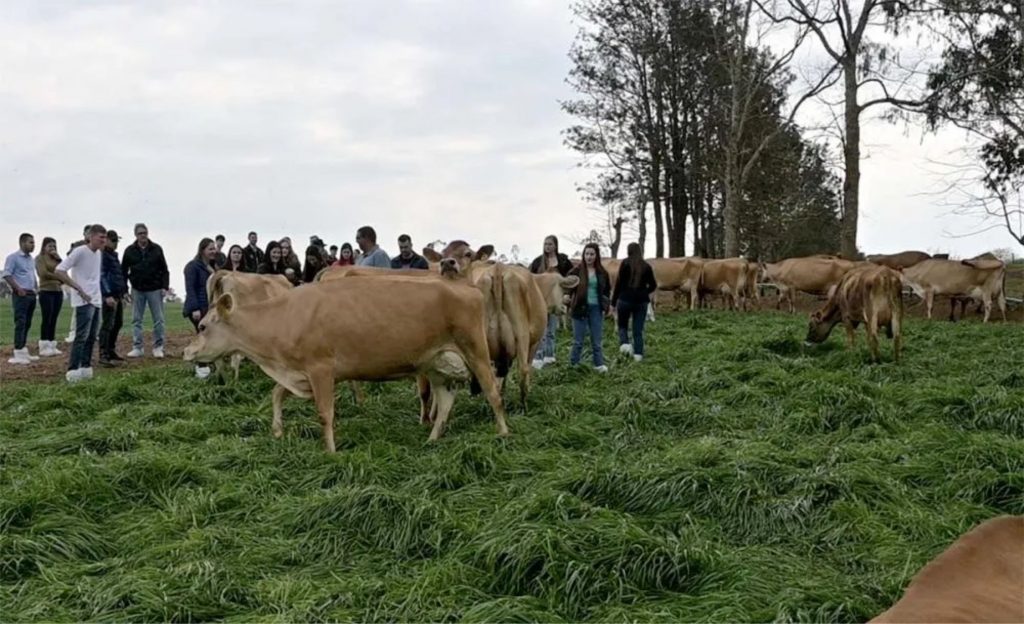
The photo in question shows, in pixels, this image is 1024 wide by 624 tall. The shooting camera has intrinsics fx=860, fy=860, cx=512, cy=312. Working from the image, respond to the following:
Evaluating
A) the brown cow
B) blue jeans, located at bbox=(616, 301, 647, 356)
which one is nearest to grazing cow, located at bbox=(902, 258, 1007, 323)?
blue jeans, located at bbox=(616, 301, 647, 356)

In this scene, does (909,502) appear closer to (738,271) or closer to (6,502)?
(6,502)

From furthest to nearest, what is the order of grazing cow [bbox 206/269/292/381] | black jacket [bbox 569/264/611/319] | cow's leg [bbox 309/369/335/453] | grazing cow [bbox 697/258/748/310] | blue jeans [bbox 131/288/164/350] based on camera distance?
grazing cow [bbox 697/258/748/310] → blue jeans [bbox 131/288/164/350] → black jacket [bbox 569/264/611/319] → grazing cow [bbox 206/269/292/381] → cow's leg [bbox 309/369/335/453]

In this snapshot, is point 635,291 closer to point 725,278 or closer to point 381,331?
point 381,331

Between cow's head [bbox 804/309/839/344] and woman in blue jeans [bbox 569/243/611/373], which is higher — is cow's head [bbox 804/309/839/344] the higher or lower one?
the lower one

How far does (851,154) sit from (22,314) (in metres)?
21.4

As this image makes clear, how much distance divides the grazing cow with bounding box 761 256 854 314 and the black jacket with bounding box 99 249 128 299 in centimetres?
1667

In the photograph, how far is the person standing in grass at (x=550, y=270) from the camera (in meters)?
12.7

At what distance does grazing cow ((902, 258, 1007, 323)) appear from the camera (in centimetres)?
1955

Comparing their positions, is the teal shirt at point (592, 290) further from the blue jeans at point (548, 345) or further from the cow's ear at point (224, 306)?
the cow's ear at point (224, 306)

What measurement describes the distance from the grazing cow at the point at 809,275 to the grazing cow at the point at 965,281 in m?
2.31

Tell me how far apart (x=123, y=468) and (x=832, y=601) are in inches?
181

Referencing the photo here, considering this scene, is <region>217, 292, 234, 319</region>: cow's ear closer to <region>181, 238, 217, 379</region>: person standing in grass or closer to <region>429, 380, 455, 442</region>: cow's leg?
<region>429, 380, 455, 442</region>: cow's leg

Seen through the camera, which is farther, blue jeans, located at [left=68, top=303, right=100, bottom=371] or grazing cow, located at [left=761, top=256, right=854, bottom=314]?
grazing cow, located at [left=761, top=256, right=854, bottom=314]

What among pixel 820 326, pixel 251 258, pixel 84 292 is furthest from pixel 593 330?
pixel 84 292
